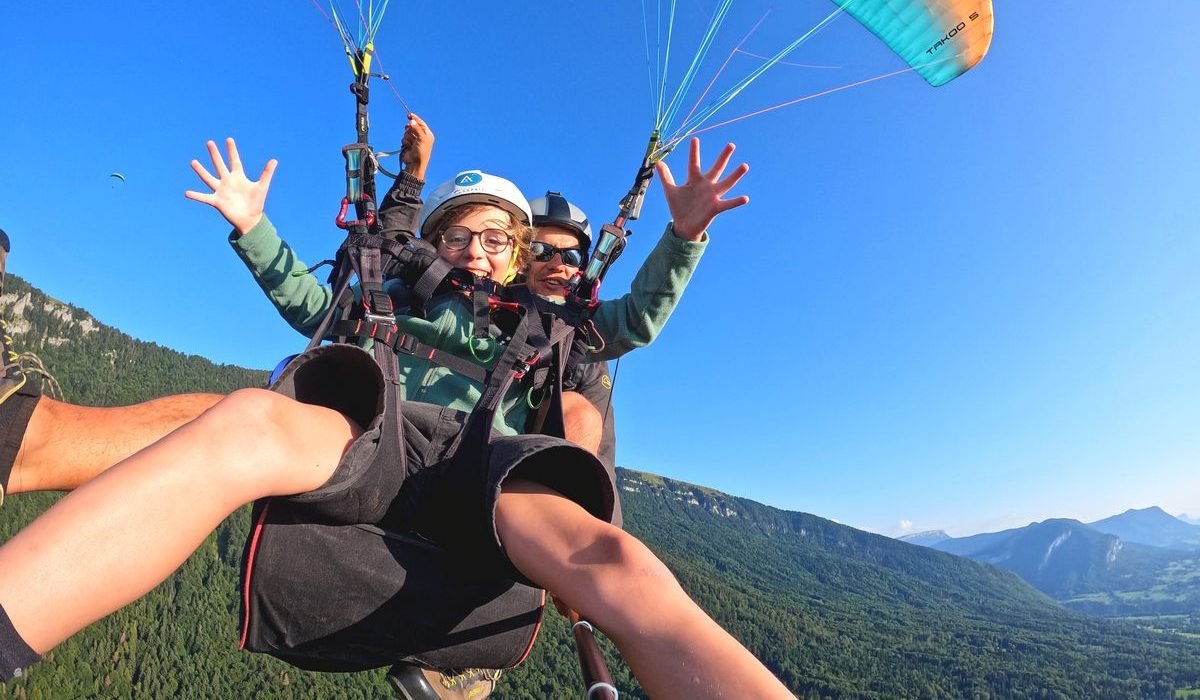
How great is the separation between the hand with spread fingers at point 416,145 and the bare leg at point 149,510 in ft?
6.57

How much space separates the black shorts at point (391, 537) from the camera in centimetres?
180

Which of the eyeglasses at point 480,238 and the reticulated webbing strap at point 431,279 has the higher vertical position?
the eyeglasses at point 480,238

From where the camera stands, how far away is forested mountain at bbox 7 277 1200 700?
9088 cm

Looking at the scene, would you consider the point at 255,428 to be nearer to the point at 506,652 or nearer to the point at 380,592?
the point at 380,592

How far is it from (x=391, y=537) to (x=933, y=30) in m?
5.85

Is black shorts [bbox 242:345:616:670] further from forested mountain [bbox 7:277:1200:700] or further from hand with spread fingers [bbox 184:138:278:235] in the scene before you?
forested mountain [bbox 7:277:1200:700]

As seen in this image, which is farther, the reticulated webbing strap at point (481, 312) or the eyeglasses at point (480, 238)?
the eyeglasses at point (480, 238)

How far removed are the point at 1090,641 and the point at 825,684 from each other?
9960cm

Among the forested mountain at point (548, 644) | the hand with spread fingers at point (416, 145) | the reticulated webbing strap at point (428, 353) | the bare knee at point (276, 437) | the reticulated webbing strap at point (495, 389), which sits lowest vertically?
the forested mountain at point (548, 644)

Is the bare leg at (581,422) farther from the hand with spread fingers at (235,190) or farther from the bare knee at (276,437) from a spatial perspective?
the hand with spread fingers at (235,190)

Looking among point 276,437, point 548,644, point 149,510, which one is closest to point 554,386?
point 276,437

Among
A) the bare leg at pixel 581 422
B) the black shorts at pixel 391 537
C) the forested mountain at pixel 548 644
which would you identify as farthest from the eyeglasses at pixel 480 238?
the forested mountain at pixel 548 644

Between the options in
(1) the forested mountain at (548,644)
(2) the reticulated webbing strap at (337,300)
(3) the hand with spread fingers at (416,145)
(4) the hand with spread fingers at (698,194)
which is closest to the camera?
(2) the reticulated webbing strap at (337,300)

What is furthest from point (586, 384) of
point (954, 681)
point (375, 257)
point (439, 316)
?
point (954, 681)
